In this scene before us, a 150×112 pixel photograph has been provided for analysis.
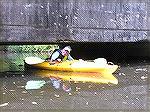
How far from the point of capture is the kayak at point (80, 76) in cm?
1186

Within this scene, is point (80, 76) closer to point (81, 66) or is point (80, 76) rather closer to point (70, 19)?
point (81, 66)

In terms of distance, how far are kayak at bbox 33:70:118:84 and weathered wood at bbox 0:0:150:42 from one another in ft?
4.03

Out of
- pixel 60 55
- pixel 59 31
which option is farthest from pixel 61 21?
pixel 60 55

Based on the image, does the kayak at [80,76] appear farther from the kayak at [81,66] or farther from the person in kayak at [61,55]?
the person in kayak at [61,55]

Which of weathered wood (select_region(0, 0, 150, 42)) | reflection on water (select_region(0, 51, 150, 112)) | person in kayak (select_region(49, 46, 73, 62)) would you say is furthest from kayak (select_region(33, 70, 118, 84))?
weathered wood (select_region(0, 0, 150, 42))

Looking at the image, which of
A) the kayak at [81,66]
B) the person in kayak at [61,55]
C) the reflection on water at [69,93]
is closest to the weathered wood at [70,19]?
the person in kayak at [61,55]

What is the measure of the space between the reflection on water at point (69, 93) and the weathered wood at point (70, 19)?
1.49 metres

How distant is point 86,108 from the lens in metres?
7.86

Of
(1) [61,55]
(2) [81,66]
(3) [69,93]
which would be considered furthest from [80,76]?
(3) [69,93]

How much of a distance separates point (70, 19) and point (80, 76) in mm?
2214

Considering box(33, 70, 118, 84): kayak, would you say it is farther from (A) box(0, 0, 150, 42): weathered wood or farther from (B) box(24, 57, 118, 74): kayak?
(A) box(0, 0, 150, 42): weathered wood

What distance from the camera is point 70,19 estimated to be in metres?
13.7

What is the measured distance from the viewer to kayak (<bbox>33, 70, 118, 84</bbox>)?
1186cm

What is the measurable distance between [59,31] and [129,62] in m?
5.33
